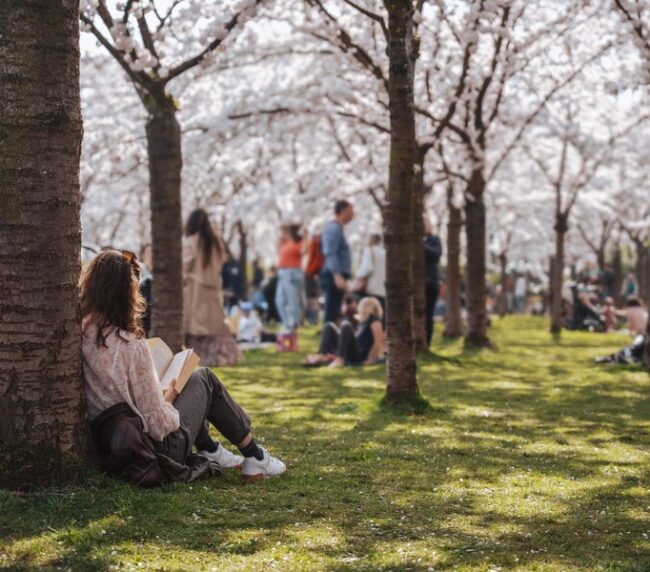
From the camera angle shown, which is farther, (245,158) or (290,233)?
(245,158)

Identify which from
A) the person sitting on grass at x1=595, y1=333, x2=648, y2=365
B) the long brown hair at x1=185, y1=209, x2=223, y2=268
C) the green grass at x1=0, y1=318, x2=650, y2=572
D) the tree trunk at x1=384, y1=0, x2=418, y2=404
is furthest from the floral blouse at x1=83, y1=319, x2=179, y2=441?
the person sitting on grass at x1=595, y1=333, x2=648, y2=365

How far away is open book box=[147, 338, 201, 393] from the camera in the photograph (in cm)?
612

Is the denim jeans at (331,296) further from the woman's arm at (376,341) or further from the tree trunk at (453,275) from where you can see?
the tree trunk at (453,275)

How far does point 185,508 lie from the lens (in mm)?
5273

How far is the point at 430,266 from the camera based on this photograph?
16703 mm

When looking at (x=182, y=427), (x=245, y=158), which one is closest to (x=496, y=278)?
(x=245, y=158)

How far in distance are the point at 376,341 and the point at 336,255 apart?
4.73 ft

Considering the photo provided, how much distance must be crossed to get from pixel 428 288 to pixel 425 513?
11124mm

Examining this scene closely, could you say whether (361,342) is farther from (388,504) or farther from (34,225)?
(34,225)

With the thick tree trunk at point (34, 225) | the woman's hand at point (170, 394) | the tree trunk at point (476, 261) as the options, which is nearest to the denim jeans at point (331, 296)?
the tree trunk at point (476, 261)

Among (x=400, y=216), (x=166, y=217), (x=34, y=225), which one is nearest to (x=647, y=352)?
(x=400, y=216)

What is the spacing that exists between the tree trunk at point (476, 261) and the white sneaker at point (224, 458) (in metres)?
11.2

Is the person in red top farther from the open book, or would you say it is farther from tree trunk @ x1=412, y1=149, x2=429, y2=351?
the open book

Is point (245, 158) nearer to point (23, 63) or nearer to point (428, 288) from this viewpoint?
point (428, 288)
